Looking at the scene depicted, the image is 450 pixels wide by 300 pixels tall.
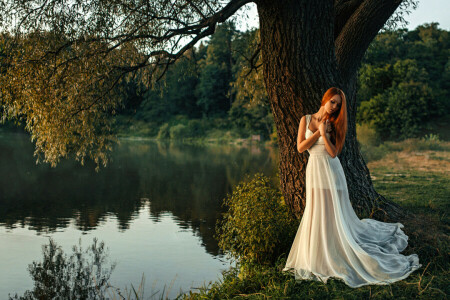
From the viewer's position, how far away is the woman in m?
4.52

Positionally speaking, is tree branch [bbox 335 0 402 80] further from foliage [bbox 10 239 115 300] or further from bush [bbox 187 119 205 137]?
bush [bbox 187 119 205 137]

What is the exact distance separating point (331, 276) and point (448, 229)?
3023mm

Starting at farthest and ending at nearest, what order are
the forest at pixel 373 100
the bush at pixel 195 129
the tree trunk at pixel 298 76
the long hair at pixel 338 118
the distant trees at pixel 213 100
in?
1. the bush at pixel 195 129
2. the distant trees at pixel 213 100
3. the forest at pixel 373 100
4. the tree trunk at pixel 298 76
5. the long hair at pixel 338 118

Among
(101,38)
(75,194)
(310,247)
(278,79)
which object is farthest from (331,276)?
(75,194)

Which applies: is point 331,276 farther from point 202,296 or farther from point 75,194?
point 75,194

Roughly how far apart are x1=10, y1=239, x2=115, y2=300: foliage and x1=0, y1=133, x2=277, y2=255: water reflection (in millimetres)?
1796

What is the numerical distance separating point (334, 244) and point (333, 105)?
1.55m

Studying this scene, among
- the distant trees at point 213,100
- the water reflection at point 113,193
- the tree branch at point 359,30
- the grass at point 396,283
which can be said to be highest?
the distant trees at point 213,100

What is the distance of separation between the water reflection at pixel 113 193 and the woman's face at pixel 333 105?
4.34 meters

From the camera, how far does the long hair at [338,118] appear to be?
15.6 feet

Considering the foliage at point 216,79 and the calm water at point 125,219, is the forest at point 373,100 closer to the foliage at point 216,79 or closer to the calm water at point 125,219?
the foliage at point 216,79

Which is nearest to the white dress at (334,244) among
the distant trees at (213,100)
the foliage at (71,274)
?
the foliage at (71,274)

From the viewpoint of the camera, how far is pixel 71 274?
679 centimetres

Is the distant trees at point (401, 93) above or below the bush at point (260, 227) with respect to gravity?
above
